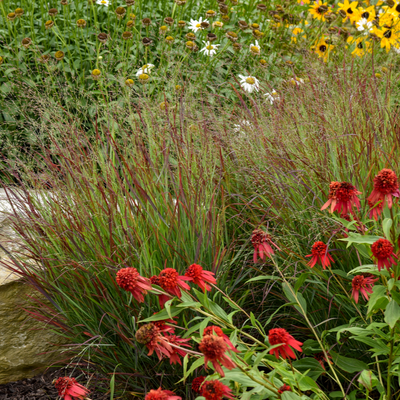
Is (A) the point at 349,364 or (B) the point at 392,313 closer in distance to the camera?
(B) the point at 392,313

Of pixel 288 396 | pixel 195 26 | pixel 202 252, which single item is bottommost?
pixel 288 396

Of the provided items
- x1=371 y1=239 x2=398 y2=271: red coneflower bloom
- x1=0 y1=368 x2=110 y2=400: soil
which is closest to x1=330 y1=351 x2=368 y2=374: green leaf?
x1=371 y1=239 x2=398 y2=271: red coneflower bloom

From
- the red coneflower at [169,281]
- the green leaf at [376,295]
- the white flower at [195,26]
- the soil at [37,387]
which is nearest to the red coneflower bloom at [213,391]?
the red coneflower at [169,281]

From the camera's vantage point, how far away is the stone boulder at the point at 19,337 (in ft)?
7.44

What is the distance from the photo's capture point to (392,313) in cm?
124

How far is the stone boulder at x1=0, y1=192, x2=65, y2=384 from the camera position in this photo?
7.44 feet

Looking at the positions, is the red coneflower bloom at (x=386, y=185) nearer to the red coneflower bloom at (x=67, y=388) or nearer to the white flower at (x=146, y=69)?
the red coneflower bloom at (x=67, y=388)

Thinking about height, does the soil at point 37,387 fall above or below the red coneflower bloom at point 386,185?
below

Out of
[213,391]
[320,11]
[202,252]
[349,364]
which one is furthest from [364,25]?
[213,391]

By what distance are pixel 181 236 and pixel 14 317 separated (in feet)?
3.34

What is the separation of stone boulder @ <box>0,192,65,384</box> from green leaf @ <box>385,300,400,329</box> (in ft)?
5.31

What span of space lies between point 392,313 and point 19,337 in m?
1.84

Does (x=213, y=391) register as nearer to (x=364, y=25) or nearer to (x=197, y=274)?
(x=197, y=274)

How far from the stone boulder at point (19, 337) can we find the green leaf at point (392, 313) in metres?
1.62
